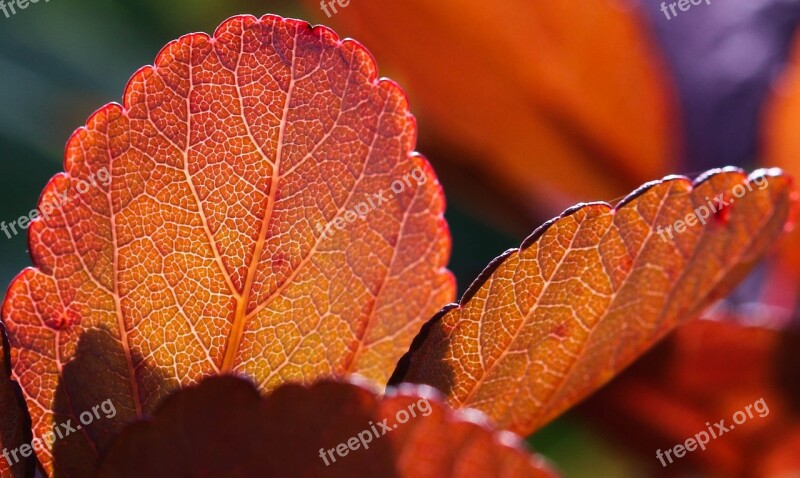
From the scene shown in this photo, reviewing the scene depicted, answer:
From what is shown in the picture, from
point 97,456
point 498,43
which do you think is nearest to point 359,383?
point 97,456

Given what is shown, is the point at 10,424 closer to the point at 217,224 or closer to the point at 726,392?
the point at 217,224

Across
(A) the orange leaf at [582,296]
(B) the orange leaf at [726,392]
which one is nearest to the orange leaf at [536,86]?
(B) the orange leaf at [726,392]

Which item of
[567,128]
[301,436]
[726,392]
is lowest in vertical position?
[726,392]

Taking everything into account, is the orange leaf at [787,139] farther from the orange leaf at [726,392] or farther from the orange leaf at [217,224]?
the orange leaf at [217,224]

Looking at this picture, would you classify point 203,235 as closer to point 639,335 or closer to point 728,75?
point 639,335

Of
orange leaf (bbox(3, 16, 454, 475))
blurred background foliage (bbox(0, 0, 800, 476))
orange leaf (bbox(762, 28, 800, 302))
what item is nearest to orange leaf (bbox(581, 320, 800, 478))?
blurred background foliage (bbox(0, 0, 800, 476))

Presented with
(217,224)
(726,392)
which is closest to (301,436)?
(217,224)
